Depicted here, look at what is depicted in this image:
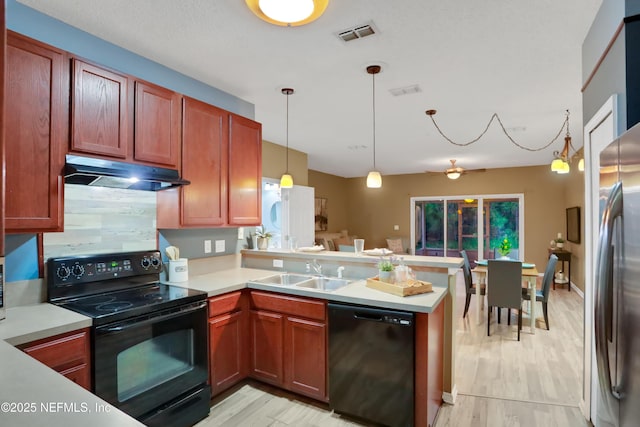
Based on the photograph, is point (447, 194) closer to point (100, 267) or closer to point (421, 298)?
point (421, 298)

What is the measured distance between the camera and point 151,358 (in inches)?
84.7

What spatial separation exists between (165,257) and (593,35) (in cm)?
346

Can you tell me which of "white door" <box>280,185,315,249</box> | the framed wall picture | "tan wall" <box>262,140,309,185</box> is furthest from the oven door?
the framed wall picture

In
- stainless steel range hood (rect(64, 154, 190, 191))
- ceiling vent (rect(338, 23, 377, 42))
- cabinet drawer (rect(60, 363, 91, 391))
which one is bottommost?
cabinet drawer (rect(60, 363, 91, 391))

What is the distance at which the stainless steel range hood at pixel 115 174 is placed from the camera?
2.02 metres

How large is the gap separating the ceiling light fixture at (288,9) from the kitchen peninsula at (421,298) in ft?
5.64

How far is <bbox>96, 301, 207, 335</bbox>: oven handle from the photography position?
6.28 feet

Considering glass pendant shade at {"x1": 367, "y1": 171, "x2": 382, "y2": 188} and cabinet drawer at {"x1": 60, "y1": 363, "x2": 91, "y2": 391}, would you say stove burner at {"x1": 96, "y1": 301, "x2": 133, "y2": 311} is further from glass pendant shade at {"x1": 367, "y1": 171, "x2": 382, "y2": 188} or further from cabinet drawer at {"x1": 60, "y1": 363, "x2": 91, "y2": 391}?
glass pendant shade at {"x1": 367, "y1": 171, "x2": 382, "y2": 188}

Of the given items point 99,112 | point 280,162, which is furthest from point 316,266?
point 280,162

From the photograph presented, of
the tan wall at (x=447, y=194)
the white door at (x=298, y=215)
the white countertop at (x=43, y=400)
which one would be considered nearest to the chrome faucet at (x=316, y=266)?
the white countertop at (x=43, y=400)

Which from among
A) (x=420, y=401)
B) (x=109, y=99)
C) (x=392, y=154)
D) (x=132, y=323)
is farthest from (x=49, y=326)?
(x=392, y=154)

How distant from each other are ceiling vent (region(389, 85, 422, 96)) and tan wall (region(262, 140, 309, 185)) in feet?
8.65

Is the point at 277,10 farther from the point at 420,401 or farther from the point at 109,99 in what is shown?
the point at 420,401

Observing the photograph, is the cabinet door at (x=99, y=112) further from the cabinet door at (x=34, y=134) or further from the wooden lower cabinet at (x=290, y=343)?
the wooden lower cabinet at (x=290, y=343)
